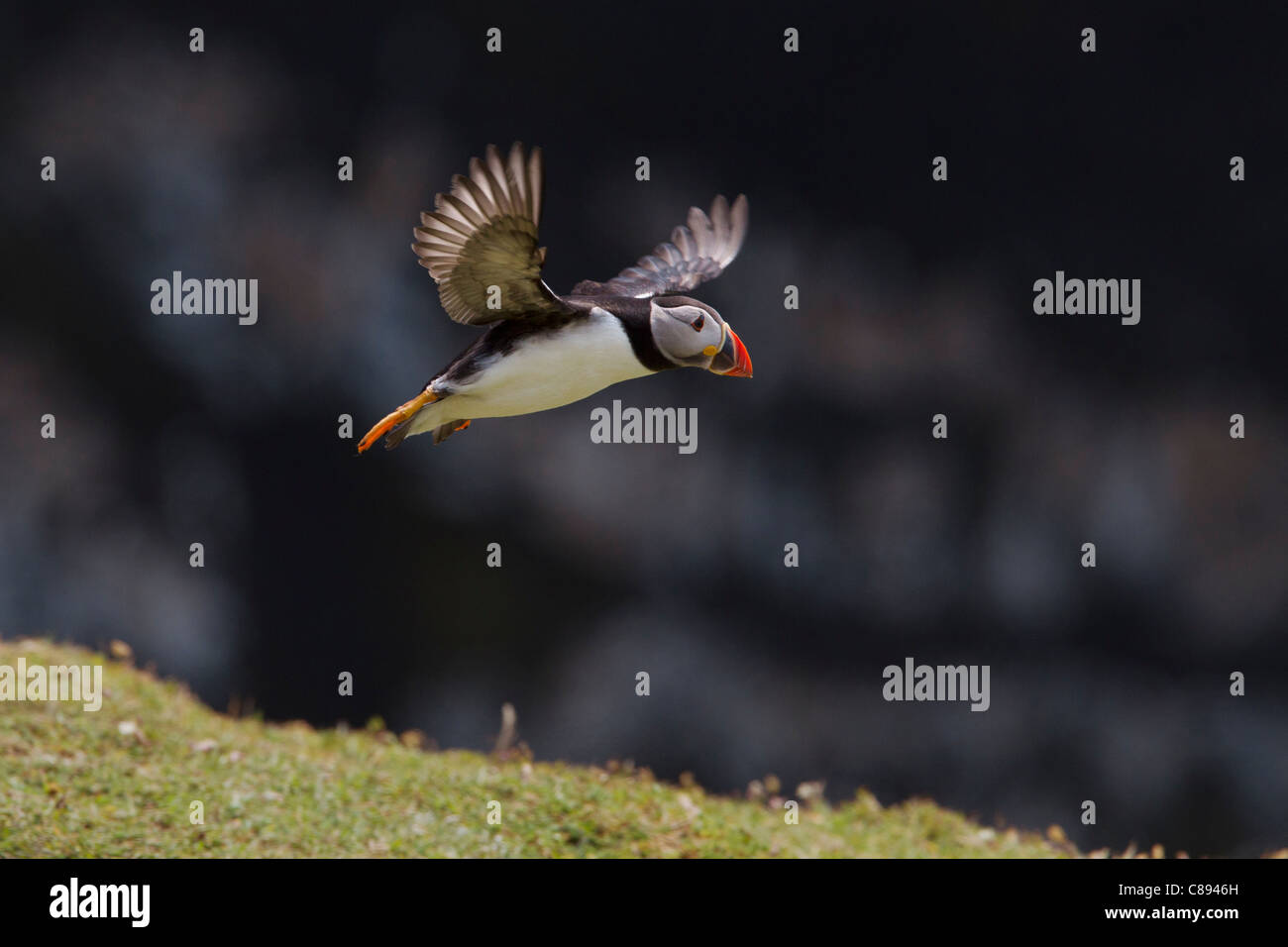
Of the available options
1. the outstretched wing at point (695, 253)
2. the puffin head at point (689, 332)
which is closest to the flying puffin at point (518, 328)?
the puffin head at point (689, 332)

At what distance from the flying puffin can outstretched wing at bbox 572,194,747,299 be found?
34.9 inches

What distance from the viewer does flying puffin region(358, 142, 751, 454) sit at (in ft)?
12.3

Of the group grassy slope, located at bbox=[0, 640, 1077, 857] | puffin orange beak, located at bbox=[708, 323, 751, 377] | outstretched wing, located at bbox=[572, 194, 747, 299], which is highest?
outstretched wing, located at bbox=[572, 194, 747, 299]

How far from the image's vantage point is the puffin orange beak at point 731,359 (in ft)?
13.4

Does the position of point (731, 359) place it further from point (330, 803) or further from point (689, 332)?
point (330, 803)

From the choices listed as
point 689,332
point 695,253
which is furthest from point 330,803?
point 689,332

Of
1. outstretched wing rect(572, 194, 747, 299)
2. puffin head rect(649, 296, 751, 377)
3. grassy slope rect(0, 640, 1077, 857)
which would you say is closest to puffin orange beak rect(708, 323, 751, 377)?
puffin head rect(649, 296, 751, 377)

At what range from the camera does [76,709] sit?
743cm

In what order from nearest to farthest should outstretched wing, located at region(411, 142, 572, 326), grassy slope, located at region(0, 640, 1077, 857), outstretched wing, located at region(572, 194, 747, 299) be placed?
1. outstretched wing, located at region(411, 142, 572, 326)
2. outstretched wing, located at region(572, 194, 747, 299)
3. grassy slope, located at region(0, 640, 1077, 857)

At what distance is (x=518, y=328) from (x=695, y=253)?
1.53 m

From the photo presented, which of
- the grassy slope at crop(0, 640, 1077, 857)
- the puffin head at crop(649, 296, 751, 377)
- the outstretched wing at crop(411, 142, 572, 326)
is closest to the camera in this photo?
the outstretched wing at crop(411, 142, 572, 326)

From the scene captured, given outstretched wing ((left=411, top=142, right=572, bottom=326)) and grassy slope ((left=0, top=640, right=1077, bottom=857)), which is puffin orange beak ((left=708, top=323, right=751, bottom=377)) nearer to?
outstretched wing ((left=411, top=142, right=572, bottom=326))
